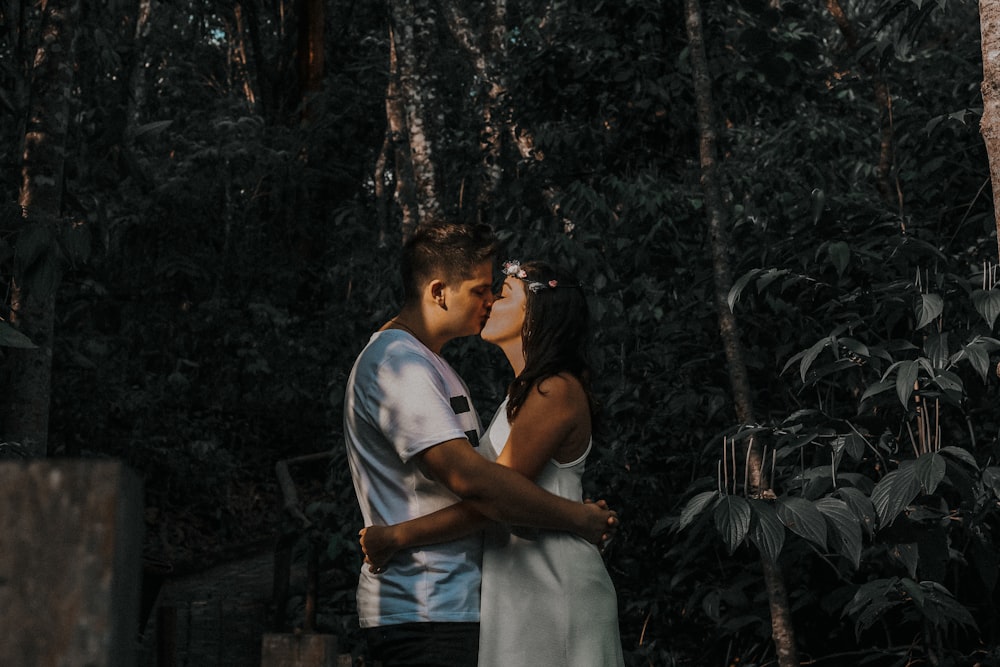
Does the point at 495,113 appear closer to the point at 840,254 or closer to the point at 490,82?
the point at 490,82

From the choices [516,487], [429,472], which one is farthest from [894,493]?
[429,472]

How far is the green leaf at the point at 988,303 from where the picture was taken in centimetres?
373

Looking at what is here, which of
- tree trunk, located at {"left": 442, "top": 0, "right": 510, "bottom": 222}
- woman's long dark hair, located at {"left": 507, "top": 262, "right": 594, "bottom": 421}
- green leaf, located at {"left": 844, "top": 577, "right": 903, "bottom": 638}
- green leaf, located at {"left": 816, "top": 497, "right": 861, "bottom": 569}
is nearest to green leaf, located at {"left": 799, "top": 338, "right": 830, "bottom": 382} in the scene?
green leaf, located at {"left": 816, "top": 497, "right": 861, "bottom": 569}

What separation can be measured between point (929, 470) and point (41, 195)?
11.2 feet

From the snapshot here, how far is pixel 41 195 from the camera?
4445 millimetres

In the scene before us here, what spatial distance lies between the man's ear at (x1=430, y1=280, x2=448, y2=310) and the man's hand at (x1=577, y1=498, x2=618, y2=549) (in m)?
0.53

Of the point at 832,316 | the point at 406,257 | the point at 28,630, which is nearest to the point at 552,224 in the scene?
the point at 832,316

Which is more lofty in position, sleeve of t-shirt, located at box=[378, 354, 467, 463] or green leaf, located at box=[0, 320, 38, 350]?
green leaf, located at box=[0, 320, 38, 350]

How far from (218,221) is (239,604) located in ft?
21.1

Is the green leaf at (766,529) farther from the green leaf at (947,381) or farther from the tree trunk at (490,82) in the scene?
the tree trunk at (490,82)

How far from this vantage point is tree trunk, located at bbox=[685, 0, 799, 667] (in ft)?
13.7

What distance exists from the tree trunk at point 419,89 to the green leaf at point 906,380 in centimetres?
229

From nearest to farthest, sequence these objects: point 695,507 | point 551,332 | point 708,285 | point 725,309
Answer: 1. point 551,332
2. point 695,507
3. point 725,309
4. point 708,285

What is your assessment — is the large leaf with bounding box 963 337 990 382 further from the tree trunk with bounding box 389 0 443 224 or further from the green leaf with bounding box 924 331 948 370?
the tree trunk with bounding box 389 0 443 224
